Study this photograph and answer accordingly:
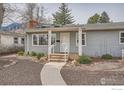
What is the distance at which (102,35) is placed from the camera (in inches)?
719

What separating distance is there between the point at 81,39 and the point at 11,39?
10.9 m

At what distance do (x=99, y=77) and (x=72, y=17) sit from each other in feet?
91.9

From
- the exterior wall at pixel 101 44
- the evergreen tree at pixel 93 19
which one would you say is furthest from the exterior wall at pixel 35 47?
the evergreen tree at pixel 93 19

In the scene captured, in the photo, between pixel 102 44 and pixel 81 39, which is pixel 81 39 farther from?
pixel 102 44

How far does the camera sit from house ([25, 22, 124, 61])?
58.1 feet

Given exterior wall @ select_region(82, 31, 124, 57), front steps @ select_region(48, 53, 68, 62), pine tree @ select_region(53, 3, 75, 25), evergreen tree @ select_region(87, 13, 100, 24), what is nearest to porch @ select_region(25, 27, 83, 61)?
exterior wall @ select_region(82, 31, 124, 57)

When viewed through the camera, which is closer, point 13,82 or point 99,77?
point 13,82

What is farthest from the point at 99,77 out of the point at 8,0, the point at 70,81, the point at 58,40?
the point at 58,40

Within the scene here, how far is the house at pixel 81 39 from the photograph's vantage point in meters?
17.7

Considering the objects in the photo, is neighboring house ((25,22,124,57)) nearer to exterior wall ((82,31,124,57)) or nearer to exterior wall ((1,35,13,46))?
exterior wall ((82,31,124,57))

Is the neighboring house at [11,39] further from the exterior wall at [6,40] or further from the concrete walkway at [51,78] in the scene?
the concrete walkway at [51,78]

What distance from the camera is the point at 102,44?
18.2m
